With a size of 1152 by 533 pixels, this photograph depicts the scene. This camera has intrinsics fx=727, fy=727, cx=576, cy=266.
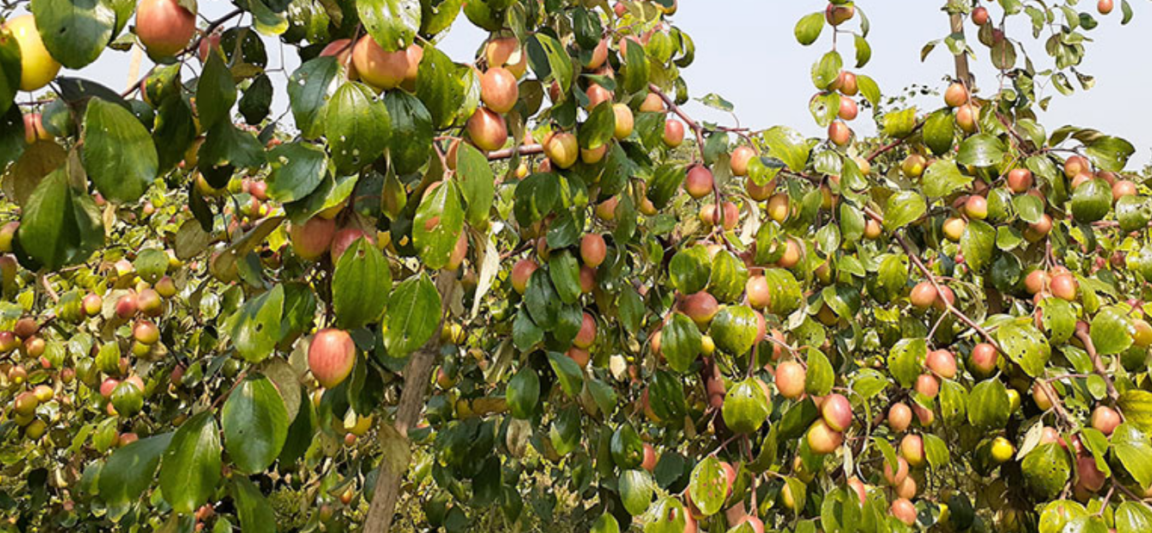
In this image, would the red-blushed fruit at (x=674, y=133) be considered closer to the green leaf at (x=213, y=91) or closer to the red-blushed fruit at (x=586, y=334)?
the red-blushed fruit at (x=586, y=334)

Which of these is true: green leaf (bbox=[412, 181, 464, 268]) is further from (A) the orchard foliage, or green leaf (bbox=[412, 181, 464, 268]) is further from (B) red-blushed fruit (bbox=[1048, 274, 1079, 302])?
(B) red-blushed fruit (bbox=[1048, 274, 1079, 302])

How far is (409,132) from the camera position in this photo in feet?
1.91

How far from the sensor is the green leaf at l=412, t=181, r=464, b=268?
22.9 inches

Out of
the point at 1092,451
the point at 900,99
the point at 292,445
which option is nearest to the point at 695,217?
the point at 1092,451

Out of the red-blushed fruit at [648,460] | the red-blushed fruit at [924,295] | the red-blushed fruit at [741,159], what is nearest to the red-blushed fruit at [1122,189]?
the red-blushed fruit at [924,295]

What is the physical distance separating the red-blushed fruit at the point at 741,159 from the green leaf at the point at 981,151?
48cm

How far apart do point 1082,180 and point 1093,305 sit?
0.23m

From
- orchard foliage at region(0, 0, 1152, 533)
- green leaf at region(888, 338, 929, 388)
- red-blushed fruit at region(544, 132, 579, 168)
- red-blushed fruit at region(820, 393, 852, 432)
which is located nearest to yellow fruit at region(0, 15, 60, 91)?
orchard foliage at region(0, 0, 1152, 533)

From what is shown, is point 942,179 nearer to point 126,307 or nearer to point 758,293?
point 758,293

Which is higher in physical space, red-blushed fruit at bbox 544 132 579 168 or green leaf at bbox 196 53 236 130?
green leaf at bbox 196 53 236 130

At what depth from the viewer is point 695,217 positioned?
126cm

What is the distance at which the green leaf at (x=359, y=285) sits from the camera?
1.80ft

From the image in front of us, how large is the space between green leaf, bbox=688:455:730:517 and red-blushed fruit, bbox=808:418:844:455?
14cm

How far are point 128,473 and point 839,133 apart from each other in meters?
1.20
